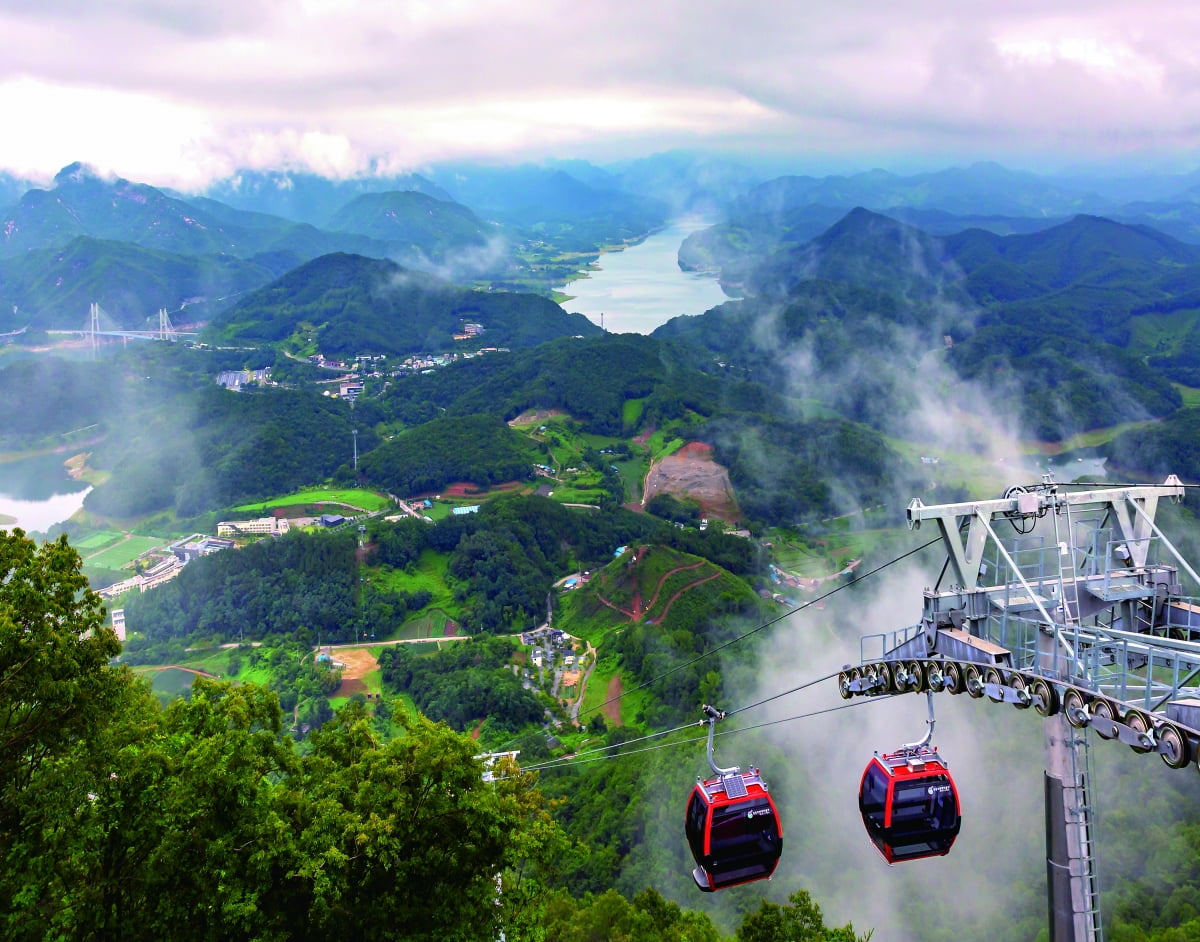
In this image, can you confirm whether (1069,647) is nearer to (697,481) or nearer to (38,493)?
(697,481)

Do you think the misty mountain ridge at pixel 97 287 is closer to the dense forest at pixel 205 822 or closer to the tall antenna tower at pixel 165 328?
the tall antenna tower at pixel 165 328

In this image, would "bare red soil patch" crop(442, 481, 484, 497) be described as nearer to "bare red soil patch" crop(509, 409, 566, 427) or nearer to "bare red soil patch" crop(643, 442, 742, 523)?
"bare red soil patch" crop(643, 442, 742, 523)

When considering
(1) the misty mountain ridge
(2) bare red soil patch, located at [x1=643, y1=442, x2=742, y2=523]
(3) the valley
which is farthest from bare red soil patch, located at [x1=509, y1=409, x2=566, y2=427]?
(1) the misty mountain ridge

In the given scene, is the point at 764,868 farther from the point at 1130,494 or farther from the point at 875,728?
the point at 875,728

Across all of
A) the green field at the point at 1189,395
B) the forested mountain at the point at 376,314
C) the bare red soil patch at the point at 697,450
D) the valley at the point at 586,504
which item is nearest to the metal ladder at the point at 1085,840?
the valley at the point at 586,504

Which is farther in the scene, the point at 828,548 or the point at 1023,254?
the point at 1023,254

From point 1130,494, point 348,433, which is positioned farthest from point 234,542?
point 1130,494
